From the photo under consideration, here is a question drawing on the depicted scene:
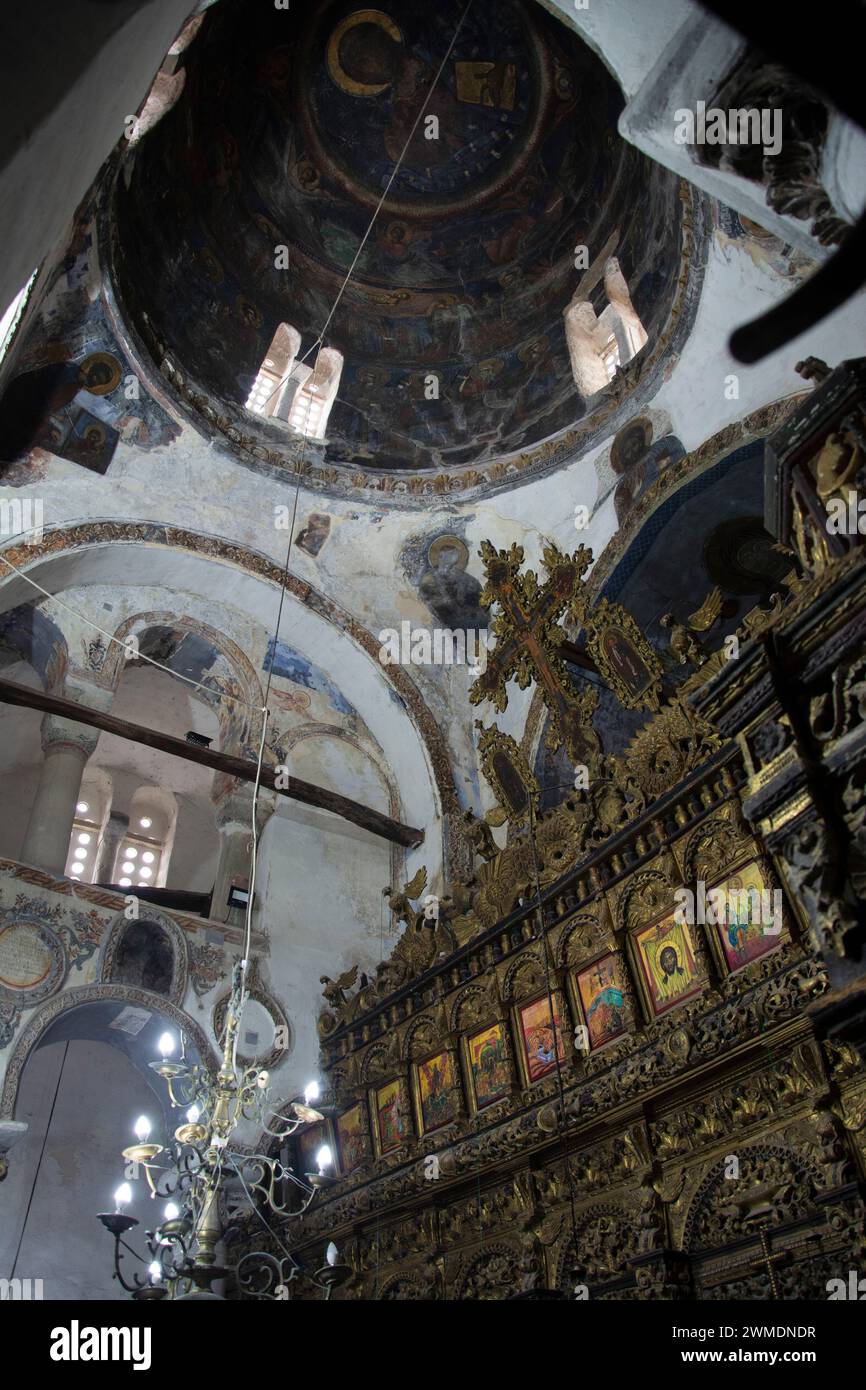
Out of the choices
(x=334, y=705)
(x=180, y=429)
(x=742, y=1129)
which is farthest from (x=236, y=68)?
(x=742, y=1129)

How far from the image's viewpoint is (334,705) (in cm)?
1297

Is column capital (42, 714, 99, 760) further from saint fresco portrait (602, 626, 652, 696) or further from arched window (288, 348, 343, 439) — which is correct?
saint fresco portrait (602, 626, 652, 696)

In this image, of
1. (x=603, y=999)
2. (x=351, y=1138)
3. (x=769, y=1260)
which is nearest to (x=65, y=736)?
(x=351, y=1138)

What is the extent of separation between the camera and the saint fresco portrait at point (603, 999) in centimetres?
733

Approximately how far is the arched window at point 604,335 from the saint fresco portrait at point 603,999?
22.9 feet

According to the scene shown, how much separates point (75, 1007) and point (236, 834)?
323 cm

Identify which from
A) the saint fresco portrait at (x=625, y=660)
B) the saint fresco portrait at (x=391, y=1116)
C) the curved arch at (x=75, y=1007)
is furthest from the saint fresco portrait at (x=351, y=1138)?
the saint fresco portrait at (x=625, y=660)

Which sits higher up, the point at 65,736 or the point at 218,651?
the point at 218,651

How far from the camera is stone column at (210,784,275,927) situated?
11.6m

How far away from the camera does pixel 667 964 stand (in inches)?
279

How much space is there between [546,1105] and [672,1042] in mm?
1479

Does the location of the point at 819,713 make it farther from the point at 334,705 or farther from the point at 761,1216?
the point at 334,705

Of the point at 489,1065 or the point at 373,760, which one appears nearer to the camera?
the point at 489,1065

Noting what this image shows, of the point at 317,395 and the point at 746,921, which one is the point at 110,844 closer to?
the point at 317,395
